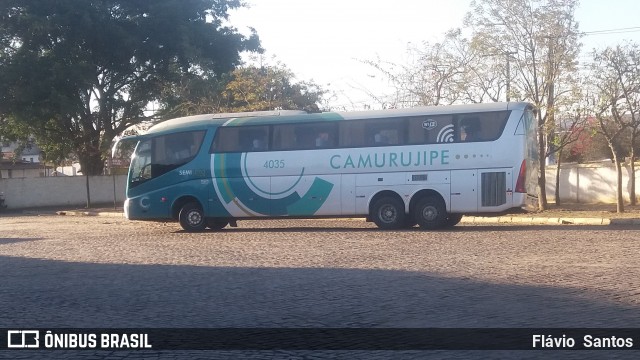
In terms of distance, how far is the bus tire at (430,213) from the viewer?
22.5 meters

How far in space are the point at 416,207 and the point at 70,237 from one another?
1009 cm

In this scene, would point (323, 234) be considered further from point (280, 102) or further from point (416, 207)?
point (280, 102)

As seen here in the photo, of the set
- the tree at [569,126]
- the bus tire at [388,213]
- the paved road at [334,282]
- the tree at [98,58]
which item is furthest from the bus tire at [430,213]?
the tree at [98,58]

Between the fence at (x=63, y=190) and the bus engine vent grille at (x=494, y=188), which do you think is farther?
the fence at (x=63, y=190)

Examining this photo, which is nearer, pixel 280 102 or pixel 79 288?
pixel 79 288

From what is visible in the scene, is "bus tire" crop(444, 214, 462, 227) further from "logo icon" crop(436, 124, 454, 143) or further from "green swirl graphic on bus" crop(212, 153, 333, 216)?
"green swirl graphic on bus" crop(212, 153, 333, 216)

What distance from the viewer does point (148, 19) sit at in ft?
145

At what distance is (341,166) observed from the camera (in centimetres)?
2338

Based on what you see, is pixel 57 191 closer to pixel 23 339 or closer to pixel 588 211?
pixel 588 211

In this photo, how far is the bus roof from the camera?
860 inches

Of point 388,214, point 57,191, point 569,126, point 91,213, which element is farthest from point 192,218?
point 57,191

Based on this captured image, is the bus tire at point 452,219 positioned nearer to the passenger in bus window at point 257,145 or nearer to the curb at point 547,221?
the curb at point 547,221

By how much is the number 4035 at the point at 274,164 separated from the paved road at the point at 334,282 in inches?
136

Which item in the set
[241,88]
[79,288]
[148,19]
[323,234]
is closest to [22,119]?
[148,19]
